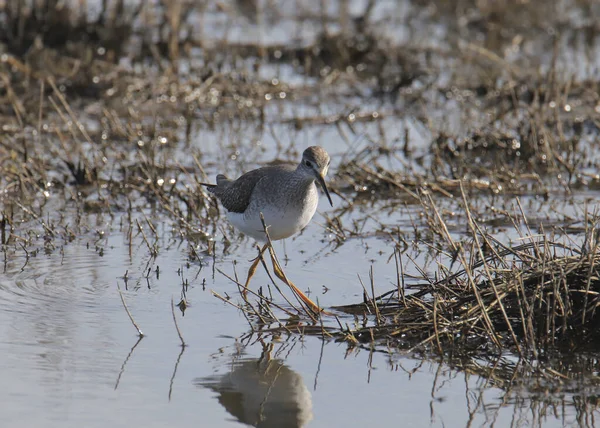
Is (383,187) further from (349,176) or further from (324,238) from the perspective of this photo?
(324,238)

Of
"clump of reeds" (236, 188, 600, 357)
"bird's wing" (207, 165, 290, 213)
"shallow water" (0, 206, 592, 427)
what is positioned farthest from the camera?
"bird's wing" (207, 165, 290, 213)

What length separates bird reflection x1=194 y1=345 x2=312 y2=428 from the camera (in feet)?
13.7

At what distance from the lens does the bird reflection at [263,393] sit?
13.7 ft

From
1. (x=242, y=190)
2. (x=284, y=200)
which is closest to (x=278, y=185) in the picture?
(x=284, y=200)

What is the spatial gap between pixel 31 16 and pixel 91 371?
24.4 feet

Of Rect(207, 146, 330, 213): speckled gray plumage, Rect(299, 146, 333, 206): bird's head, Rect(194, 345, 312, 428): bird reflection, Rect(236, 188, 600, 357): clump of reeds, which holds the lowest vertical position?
Rect(194, 345, 312, 428): bird reflection

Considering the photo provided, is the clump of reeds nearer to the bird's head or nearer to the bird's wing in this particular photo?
the bird's head

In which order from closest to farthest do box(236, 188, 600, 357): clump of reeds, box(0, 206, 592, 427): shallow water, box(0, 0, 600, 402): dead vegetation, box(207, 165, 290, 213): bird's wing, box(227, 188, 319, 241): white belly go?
box(0, 206, 592, 427): shallow water < box(236, 188, 600, 357): clump of reeds < box(0, 0, 600, 402): dead vegetation < box(227, 188, 319, 241): white belly < box(207, 165, 290, 213): bird's wing

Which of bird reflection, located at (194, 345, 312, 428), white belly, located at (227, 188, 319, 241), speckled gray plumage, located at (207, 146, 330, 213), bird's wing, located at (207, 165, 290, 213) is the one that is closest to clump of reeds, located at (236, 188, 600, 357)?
A: bird reflection, located at (194, 345, 312, 428)

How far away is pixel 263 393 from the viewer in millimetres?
4453

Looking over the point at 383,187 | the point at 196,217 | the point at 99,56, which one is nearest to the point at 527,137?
the point at 383,187

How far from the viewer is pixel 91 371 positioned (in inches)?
180

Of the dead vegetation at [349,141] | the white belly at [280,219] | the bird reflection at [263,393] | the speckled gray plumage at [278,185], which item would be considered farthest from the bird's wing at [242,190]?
the bird reflection at [263,393]

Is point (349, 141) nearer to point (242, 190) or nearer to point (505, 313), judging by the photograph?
point (242, 190)
